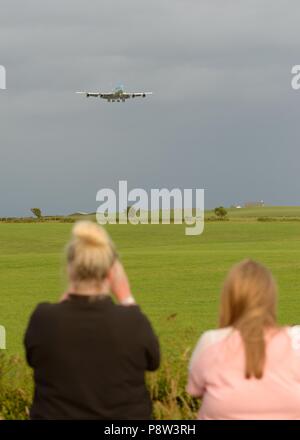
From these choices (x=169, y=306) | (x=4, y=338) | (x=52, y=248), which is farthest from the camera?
(x=52, y=248)

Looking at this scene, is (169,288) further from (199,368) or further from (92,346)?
(92,346)

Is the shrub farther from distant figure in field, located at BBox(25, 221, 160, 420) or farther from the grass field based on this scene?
distant figure in field, located at BBox(25, 221, 160, 420)

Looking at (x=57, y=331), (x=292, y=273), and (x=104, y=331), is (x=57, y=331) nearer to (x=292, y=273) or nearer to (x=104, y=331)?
(x=104, y=331)

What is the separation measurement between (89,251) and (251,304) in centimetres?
93

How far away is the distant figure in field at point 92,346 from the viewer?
467 cm

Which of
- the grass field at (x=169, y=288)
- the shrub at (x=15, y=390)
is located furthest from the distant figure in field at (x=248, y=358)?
the shrub at (x=15, y=390)

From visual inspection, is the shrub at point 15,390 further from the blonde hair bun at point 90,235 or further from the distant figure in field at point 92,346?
the blonde hair bun at point 90,235

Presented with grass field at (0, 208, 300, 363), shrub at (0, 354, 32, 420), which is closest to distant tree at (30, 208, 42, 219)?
grass field at (0, 208, 300, 363)

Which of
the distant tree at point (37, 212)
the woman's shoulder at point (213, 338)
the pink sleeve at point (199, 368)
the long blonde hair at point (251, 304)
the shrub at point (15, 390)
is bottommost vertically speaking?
the shrub at point (15, 390)

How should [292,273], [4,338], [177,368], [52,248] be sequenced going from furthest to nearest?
[52,248]
[292,273]
[4,338]
[177,368]

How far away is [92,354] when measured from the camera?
4.68 metres

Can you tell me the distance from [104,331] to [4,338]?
10.6 metres
